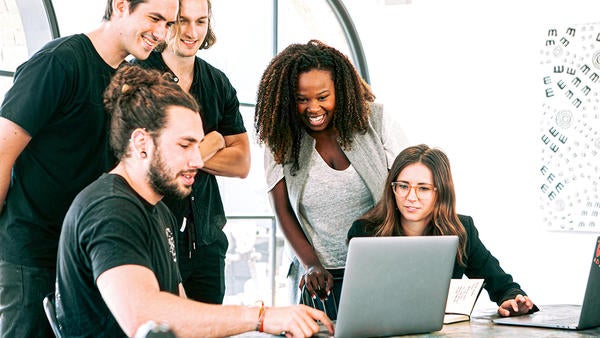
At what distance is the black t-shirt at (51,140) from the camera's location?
2.05 metres

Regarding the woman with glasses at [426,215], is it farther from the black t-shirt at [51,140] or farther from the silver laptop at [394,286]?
the black t-shirt at [51,140]

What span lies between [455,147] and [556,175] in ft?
2.16

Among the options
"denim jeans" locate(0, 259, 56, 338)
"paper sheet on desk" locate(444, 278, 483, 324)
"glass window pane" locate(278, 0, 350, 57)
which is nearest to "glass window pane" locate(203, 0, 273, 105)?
"glass window pane" locate(278, 0, 350, 57)

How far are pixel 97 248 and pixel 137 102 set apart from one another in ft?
1.26

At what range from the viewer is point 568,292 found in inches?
179

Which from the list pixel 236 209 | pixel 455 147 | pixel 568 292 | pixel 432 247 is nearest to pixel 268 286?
pixel 236 209

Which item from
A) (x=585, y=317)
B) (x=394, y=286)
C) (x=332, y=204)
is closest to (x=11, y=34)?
(x=332, y=204)

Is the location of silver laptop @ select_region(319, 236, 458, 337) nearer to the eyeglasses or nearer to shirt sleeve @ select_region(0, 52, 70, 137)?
the eyeglasses

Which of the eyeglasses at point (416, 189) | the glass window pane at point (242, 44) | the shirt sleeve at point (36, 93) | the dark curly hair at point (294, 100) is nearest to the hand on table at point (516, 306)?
the eyeglasses at point (416, 189)

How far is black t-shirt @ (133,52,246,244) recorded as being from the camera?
2475mm

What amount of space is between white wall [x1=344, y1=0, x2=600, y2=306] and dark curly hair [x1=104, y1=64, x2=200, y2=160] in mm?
3223

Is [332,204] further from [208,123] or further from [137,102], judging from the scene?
[137,102]

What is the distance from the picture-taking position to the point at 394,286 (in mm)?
1908

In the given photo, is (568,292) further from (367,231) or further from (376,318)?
(376,318)
